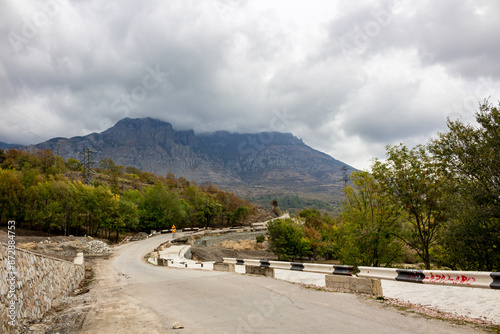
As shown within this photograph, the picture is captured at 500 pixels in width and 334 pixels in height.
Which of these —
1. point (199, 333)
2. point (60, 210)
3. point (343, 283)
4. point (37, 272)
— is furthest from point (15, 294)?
point (60, 210)

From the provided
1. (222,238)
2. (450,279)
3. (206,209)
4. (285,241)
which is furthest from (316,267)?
(206,209)

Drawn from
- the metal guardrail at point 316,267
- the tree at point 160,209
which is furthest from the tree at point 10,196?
the metal guardrail at point 316,267

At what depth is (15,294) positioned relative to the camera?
6105 mm

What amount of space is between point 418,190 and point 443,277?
15239 mm

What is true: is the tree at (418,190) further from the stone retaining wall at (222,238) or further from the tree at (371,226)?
the stone retaining wall at (222,238)

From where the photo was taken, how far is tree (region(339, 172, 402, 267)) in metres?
23.7

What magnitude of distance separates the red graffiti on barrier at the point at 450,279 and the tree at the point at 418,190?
13666 mm

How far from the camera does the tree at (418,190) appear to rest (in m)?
20.9

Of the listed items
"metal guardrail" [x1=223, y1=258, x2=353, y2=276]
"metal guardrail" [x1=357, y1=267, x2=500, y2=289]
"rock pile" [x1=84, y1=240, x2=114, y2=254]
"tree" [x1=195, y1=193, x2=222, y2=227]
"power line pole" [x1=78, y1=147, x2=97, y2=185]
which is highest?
"power line pole" [x1=78, y1=147, x2=97, y2=185]

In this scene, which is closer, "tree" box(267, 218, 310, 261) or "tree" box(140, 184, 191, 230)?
"tree" box(267, 218, 310, 261)

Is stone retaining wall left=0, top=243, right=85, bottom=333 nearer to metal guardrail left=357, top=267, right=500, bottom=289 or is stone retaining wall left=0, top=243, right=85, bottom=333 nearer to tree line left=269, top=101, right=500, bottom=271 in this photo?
metal guardrail left=357, top=267, right=500, bottom=289

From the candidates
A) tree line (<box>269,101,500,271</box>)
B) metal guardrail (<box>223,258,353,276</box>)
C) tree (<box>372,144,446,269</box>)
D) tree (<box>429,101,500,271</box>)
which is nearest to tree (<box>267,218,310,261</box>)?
→ tree line (<box>269,101,500,271</box>)

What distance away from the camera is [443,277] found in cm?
834

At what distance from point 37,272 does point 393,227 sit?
24249mm
